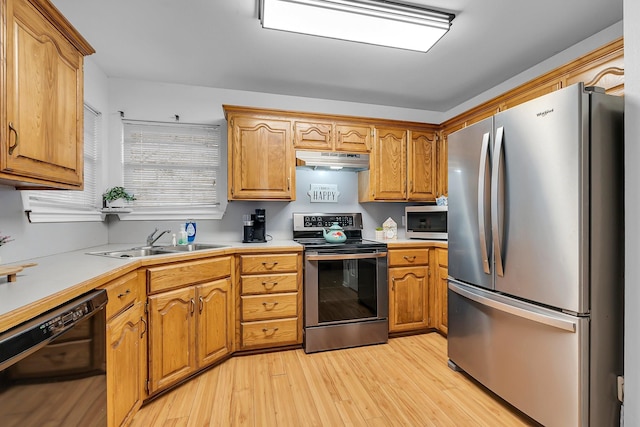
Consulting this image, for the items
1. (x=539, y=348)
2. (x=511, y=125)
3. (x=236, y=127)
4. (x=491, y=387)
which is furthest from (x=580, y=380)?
(x=236, y=127)

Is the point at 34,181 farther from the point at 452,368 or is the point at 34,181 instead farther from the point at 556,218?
the point at 452,368

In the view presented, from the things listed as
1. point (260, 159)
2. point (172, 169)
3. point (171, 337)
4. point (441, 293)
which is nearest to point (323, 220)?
point (260, 159)

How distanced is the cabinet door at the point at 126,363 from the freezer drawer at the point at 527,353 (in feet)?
6.60

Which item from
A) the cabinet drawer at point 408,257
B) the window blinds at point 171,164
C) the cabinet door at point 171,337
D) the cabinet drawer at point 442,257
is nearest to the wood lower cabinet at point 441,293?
the cabinet drawer at point 442,257

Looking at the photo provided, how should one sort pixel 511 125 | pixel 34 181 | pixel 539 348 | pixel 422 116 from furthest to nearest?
pixel 422 116 < pixel 511 125 < pixel 539 348 < pixel 34 181

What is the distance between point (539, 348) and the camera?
4.93ft

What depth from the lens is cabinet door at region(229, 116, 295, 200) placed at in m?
2.69

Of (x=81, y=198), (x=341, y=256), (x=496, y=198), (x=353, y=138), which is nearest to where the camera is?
(x=496, y=198)

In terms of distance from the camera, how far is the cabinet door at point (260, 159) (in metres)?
2.69

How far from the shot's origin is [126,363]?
4.96 ft

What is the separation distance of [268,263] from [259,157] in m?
0.99

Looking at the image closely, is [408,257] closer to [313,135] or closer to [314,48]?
[313,135]

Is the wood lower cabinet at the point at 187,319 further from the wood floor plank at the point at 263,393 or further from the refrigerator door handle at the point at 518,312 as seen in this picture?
the refrigerator door handle at the point at 518,312

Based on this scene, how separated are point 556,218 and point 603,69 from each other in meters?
1.13
